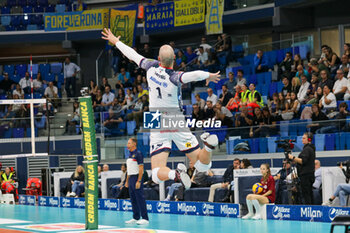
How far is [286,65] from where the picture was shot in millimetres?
21938

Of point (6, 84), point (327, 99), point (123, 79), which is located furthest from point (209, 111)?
point (6, 84)

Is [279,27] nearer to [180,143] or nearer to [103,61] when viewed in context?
[103,61]

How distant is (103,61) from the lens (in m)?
29.7

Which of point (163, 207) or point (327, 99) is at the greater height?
point (327, 99)

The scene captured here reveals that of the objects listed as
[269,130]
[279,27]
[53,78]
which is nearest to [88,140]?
[269,130]

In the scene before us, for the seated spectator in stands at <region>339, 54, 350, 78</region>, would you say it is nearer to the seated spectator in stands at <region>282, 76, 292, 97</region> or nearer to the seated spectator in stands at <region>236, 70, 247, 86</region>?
the seated spectator in stands at <region>282, 76, 292, 97</region>

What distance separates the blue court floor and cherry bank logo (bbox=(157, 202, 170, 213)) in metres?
0.60

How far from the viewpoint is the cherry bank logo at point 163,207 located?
16969mm

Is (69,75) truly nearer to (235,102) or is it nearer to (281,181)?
(235,102)

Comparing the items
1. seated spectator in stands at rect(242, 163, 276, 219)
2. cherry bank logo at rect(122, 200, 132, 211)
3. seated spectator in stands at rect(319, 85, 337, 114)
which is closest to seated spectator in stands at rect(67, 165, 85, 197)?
cherry bank logo at rect(122, 200, 132, 211)

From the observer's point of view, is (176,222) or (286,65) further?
(286,65)

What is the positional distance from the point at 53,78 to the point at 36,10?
4.71 metres

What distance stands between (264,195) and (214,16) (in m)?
13.6

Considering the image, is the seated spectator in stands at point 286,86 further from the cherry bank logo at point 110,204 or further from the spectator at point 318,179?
Answer: the cherry bank logo at point 110,204
